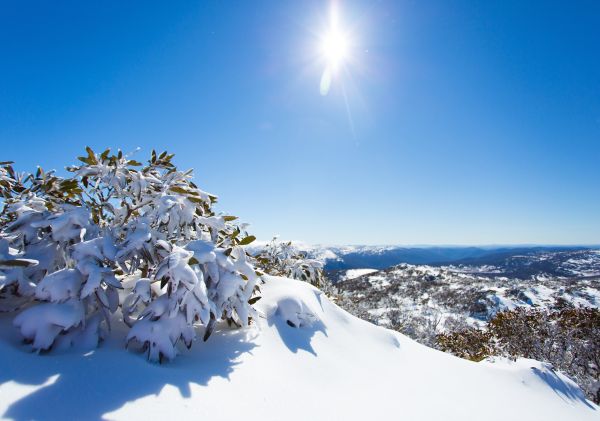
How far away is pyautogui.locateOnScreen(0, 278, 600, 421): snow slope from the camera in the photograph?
155 centimetres

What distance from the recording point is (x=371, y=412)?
84.6 inches

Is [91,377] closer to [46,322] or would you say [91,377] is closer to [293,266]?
[46,322]

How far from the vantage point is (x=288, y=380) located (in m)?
2.23

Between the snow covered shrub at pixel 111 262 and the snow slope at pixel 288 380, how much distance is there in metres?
0.18

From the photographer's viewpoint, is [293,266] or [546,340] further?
[546,340]

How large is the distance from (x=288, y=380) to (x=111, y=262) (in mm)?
1517

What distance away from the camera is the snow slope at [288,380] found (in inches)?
60.9

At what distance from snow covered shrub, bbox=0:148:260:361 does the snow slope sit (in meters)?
0.18

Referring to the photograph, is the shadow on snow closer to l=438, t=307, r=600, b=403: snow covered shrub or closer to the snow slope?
the snow slope

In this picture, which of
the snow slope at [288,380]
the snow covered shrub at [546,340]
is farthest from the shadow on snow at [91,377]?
the snow covered shrub at [546,340]

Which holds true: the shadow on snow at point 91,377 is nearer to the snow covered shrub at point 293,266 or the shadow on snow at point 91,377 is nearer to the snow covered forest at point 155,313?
the snow covered forest at point 155,313

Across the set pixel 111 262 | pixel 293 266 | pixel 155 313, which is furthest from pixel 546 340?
pixel 111 262

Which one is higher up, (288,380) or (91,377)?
(91,377)

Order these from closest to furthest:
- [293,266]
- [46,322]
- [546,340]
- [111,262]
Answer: [46,322]
[111,262]
[293,266]
[546,340]
